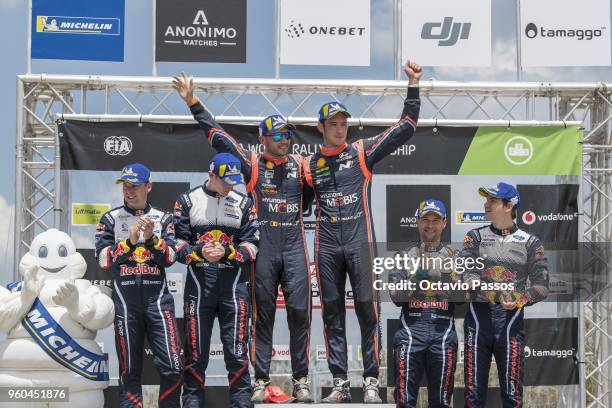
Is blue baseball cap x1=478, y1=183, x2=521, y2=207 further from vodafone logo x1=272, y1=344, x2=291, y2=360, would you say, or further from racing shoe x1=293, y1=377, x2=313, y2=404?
vodafone logo x1=272, y1=344, x2=291, y2=360

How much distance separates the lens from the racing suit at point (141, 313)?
6.00m

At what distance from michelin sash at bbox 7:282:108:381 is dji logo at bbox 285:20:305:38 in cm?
335

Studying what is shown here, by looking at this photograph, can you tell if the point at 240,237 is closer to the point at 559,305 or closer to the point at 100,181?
the point at 100,181

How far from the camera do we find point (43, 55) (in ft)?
25.6

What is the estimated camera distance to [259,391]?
19.5 ft

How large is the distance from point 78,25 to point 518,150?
13.7 ft

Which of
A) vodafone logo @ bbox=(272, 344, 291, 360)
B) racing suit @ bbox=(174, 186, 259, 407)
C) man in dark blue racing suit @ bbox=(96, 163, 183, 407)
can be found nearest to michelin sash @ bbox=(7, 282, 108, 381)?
man in dark blue racing suit @ bbox=(96, 163, 183, 407)

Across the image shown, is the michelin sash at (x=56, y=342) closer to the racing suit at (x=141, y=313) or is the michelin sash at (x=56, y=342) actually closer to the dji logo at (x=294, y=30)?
the racing suit at (x=141, y=313)

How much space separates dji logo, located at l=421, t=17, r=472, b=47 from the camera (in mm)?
8070

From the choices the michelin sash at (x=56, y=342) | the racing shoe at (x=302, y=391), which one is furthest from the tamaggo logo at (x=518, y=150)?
the michelin sash at (x=56, y=342)

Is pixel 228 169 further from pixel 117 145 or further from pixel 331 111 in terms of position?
pixel 117 145

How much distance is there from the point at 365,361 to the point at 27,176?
3.61 metres

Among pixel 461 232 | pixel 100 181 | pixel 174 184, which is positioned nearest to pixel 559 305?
pixel 461 232

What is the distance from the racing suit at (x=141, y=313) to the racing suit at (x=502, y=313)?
6.77 ft
